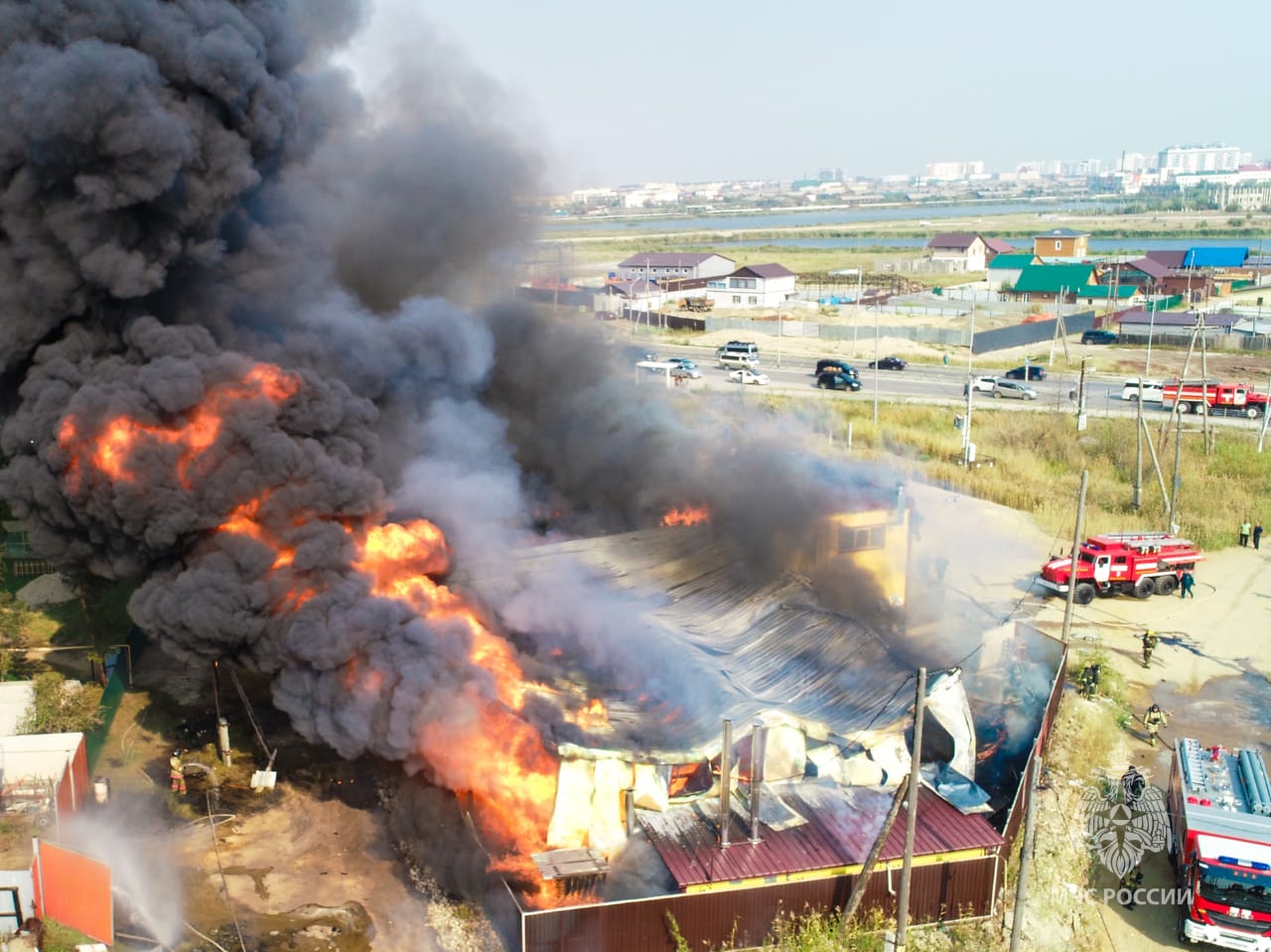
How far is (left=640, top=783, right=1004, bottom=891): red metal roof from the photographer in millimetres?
18062

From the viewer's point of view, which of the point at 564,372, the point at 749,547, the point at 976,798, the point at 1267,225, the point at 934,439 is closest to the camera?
the point at 976,798

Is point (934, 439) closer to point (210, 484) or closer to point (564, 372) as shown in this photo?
point (564, 372)

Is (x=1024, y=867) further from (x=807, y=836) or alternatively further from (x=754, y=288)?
(x=754, y=288)

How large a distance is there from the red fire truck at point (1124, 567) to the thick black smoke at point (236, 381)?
12.3 metres

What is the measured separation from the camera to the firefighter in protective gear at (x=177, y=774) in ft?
76.6

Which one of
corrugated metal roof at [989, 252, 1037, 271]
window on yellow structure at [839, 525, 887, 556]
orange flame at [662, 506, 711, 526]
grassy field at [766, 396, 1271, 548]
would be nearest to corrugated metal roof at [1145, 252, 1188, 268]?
corrugated metal roof at [989, 252, 1037, 271]

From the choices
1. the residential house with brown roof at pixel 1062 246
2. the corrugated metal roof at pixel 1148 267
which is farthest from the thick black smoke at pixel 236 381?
the residential house with brown roof at pixel 1062 246

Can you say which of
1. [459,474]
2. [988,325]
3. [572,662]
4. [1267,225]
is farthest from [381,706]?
[1267,225]

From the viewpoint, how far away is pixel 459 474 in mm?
26156

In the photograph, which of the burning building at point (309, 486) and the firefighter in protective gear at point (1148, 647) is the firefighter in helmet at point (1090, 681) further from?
the burning building at point (309, 486)

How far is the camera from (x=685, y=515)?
31.1 m

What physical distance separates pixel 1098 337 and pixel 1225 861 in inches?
2539

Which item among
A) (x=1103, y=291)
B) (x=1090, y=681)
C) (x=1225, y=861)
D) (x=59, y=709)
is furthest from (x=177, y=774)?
(x=1103, y=291)

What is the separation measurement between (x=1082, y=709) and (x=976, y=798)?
8181 millimetres
